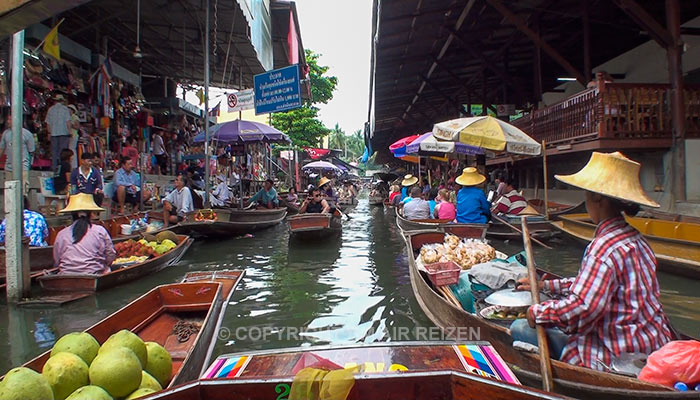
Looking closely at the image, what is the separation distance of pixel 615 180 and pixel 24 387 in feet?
9.92

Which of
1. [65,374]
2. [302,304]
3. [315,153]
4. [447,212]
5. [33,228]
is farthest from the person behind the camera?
[315,153]

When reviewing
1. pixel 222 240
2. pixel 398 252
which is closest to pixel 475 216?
pixel 398 252

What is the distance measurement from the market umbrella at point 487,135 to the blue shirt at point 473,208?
1.24 meters

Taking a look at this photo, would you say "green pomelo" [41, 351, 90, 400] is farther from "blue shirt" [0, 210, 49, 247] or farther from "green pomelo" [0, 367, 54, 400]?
"blue shirt" [0, 210, 49, 247]

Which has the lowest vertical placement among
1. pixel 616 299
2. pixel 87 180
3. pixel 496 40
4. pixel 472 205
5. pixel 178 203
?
pixel 616 299

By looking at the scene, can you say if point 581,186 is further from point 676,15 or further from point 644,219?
point 676,15

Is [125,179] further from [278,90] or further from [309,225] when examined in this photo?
[278,90]

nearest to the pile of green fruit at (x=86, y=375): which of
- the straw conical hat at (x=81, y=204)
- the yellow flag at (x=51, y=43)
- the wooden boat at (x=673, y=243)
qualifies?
the straw conical hat at (x=81, y=204)

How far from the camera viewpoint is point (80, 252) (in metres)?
6.01

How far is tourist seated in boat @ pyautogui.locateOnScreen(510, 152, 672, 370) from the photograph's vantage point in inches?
95.7

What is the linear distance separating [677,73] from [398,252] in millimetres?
6522

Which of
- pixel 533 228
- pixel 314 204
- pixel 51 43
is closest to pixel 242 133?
pixel 314 204

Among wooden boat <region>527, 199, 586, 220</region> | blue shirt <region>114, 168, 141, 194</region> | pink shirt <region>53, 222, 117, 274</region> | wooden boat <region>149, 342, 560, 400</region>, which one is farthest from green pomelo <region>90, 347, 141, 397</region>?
blue shirt <region>114, 168, 141, 194</region>

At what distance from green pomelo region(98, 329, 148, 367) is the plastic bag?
2.59 meters
